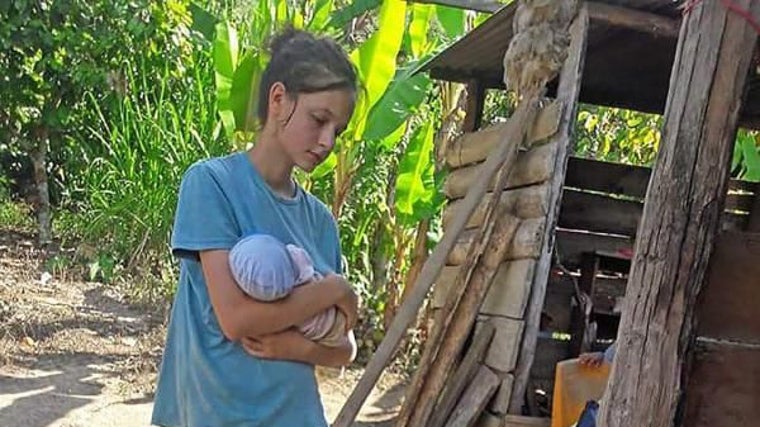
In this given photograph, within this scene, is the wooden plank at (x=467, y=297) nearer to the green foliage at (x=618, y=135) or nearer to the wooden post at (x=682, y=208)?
the wooden post at (x=682, y=208)

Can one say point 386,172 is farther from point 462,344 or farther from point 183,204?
point 183,204

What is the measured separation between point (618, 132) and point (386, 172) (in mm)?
2232

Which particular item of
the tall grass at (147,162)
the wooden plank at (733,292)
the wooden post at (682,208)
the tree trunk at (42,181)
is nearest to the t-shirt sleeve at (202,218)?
Answer: the wooden post at (682,208)

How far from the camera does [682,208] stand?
2.10 m

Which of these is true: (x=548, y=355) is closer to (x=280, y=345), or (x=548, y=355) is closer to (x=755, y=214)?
(x=755, y=214)

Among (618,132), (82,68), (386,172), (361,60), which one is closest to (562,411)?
(361,60)

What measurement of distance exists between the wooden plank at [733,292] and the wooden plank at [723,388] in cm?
4

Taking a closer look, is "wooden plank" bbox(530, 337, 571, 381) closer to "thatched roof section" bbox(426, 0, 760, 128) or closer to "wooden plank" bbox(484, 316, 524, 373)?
"wooden plank" bbox(484, 316, 524, 373)

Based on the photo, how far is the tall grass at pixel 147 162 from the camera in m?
7.94

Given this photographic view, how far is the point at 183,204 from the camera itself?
4.95 ft

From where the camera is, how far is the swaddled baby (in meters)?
1.43

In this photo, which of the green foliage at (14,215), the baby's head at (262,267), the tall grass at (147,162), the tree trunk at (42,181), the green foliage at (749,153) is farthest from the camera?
the green foliage at (14,215)

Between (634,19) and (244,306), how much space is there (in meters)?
2.66

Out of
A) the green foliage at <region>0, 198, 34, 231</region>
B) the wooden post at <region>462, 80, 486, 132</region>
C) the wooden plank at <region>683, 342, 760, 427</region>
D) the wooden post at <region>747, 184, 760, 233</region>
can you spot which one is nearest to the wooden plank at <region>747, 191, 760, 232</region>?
the wooden post at <region>747, 184, 760, 233</region>
